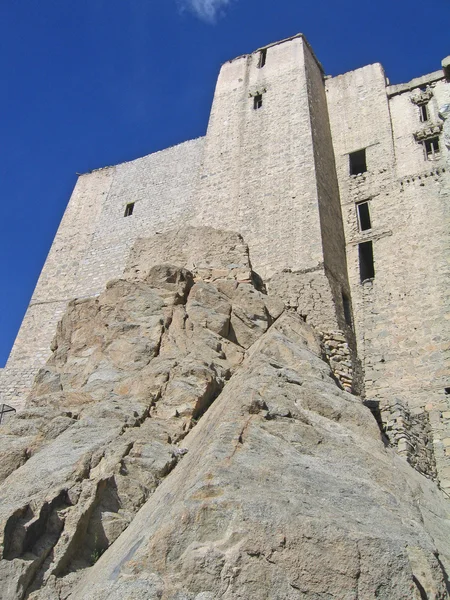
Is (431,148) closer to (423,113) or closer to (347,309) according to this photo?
(423,113)

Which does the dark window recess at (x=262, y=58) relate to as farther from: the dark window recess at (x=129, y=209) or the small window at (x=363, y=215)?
the small window at (x=363, y=215)

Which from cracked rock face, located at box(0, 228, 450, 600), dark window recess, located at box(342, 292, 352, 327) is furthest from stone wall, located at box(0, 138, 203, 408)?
cracked rock face, located at box(0, 228, 450, 600)

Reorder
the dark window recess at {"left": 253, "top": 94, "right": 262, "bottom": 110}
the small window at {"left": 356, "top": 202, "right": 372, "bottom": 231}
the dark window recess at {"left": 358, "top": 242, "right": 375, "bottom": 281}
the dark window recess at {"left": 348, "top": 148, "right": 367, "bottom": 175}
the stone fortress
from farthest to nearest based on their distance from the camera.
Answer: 1. the dark window recess at {"left": 253, "top": 94, "right": 262, "bottom": 110}
2. the dark window recess at {"left": 348, "top": 148, "right": 367, "bottom": 175}
3. the small window at {"left": 356, "top": 202, "right": 372, "bottom": 231}
4. the dark window recess at {"left": 358, "top": 242, "right": 375, "bottom": 281}
5. the stone fortress

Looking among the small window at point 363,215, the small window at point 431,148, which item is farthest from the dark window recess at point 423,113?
the small window at point 363,215

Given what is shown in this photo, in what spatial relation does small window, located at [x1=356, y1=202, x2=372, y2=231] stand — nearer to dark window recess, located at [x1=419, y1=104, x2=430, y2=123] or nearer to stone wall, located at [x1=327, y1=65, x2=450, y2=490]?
stone wall, located at [x1=327, y1=65, x2=450, y2=490]

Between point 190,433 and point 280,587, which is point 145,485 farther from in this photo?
point 280,587

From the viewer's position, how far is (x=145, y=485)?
566 cm

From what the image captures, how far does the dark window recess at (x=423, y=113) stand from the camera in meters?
16.0

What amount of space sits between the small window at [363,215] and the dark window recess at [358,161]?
142 centimetres

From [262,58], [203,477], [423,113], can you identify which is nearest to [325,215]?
[423,113]

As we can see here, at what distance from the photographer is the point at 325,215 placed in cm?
1378

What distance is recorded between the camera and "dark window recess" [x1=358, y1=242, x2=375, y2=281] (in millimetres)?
13867

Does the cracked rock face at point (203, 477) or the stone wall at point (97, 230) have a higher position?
the stone wall at point (97, 230)

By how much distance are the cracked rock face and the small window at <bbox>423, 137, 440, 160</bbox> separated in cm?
784
